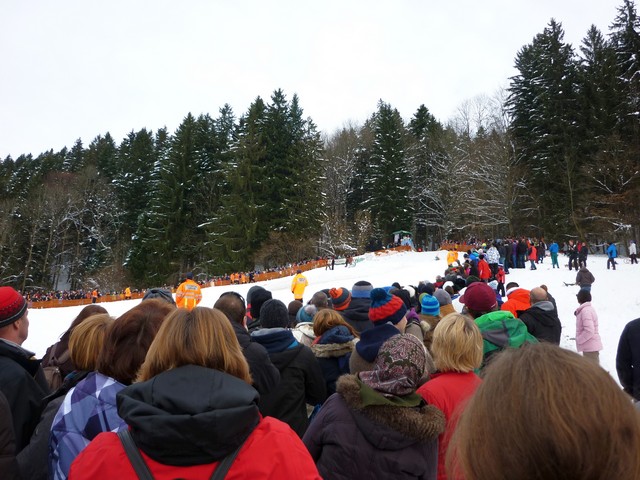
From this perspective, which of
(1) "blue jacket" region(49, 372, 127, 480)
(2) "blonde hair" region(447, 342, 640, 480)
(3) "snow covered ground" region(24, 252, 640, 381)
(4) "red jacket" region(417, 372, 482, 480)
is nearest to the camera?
(2) "blonde hair" region(447, 342, 640, 480)

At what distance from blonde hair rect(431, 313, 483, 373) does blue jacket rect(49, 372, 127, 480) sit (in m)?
1.91

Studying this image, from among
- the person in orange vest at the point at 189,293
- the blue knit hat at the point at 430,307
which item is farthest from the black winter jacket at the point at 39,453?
the person in orange vest at the point at 189,293

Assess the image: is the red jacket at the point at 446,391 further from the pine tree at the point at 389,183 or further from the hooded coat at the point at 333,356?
the pine tree at the point at 389,183

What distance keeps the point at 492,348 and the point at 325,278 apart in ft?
77.8

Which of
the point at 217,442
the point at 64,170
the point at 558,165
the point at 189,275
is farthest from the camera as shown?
the point at 64,170

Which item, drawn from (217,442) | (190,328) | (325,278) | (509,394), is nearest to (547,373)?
(509,394)

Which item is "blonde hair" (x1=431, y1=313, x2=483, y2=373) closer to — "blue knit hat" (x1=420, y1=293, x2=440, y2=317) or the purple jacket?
"blue knit hat" (x1=420, y1=293, x2=440, y2=317)

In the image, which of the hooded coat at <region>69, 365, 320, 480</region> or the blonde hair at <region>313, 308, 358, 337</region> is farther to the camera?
the blonde hair at <region>313, 308, 358, 337</region>

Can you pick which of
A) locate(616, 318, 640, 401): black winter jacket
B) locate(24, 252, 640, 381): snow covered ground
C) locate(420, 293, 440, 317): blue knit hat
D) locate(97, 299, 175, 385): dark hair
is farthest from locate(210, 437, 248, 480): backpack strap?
locate(24, 252, 640, 381): snow covered ground

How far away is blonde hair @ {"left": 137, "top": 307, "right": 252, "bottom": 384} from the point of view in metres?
1.68

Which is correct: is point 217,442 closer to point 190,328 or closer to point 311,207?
point 190,328

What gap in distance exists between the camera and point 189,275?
1031cm

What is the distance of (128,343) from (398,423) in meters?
1.52

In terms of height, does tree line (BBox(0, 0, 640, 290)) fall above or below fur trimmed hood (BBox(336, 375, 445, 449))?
above
